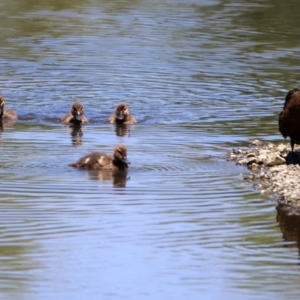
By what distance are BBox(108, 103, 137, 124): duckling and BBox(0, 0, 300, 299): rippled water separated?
0.21 m

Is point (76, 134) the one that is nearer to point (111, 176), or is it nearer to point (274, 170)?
point (111, 176)

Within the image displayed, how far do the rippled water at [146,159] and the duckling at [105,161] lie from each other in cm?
15

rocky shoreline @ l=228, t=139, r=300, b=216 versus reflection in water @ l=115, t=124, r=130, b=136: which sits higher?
reflection in water @ l=115, t=124, r=130, b=136

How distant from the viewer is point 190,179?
12.7m

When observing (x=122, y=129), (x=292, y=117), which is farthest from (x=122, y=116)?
(x=292, y=117)

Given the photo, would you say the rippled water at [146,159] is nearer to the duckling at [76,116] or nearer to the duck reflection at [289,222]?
the duck reflection at [289,222]

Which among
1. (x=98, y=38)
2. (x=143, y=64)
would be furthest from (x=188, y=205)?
(x=98, y=38)

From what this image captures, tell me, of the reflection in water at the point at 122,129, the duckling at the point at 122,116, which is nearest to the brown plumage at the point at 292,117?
the reflection in water at the point at 122,129

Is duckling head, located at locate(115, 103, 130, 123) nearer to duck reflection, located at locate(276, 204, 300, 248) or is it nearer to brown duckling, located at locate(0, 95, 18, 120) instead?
brown duckling, located at locate(0, 95, 18, 120)

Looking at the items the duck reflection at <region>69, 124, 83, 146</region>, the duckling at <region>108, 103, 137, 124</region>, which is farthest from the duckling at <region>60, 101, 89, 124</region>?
the duckling at <region>108, 103, 137, 124</region>

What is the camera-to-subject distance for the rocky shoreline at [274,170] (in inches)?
467

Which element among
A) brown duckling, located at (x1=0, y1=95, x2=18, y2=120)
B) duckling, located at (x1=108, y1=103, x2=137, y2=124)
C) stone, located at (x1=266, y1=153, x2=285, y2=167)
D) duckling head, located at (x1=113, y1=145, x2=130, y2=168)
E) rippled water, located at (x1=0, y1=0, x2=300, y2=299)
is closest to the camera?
rippled water, located at (x1=0, y1=0, x2=300, y2=299)

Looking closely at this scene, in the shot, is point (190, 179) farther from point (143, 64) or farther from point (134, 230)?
point (143, 64)

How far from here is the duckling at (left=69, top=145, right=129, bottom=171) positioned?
13258mm
